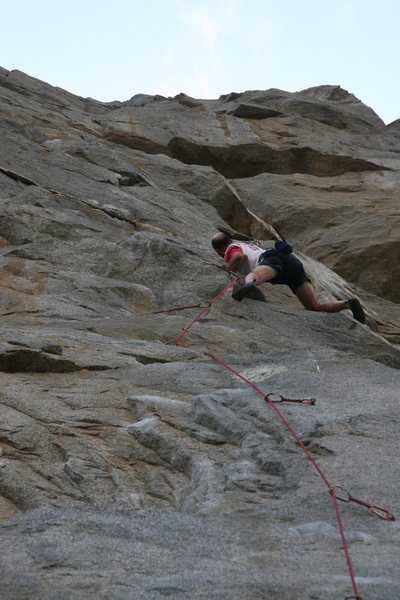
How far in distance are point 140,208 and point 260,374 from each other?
7166 millimetres

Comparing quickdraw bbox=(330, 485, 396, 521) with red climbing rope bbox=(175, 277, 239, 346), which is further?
red climbing rope bbox=(175, 277, 239, 346)

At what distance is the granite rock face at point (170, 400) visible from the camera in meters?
3.59

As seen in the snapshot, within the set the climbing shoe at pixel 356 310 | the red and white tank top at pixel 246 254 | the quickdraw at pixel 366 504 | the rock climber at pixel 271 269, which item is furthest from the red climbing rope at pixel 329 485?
the climbing shoe at pixel 356 310

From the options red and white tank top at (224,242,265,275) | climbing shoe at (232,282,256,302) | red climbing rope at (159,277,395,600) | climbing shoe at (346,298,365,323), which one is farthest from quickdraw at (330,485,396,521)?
climbing shoe at (346,298,365,323)

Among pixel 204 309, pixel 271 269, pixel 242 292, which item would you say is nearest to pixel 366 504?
pixel 204 309

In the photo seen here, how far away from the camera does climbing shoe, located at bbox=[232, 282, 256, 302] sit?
9231mm

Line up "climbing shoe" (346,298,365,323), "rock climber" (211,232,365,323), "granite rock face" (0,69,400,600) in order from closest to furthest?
"granite rock face" (0,69,400,600) < "rock climber" (211,232,365,323) < "climbing shoe" (346,298,365,323)

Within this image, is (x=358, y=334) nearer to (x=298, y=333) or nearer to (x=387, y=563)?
(x=298, y=333)

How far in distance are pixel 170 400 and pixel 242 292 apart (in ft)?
11.1

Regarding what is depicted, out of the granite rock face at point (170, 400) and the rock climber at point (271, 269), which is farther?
the rock climber at point (271, 269)

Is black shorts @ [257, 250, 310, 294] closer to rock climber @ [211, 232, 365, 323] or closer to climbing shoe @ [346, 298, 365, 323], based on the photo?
rock climber @ [211, 232, 365, 323]

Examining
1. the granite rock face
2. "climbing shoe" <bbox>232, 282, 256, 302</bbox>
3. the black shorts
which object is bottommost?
the granite rock face

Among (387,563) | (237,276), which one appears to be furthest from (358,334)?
(387,563)

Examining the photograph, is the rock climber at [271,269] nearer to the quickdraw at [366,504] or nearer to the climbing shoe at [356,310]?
the climbing shoe at [356,310]
